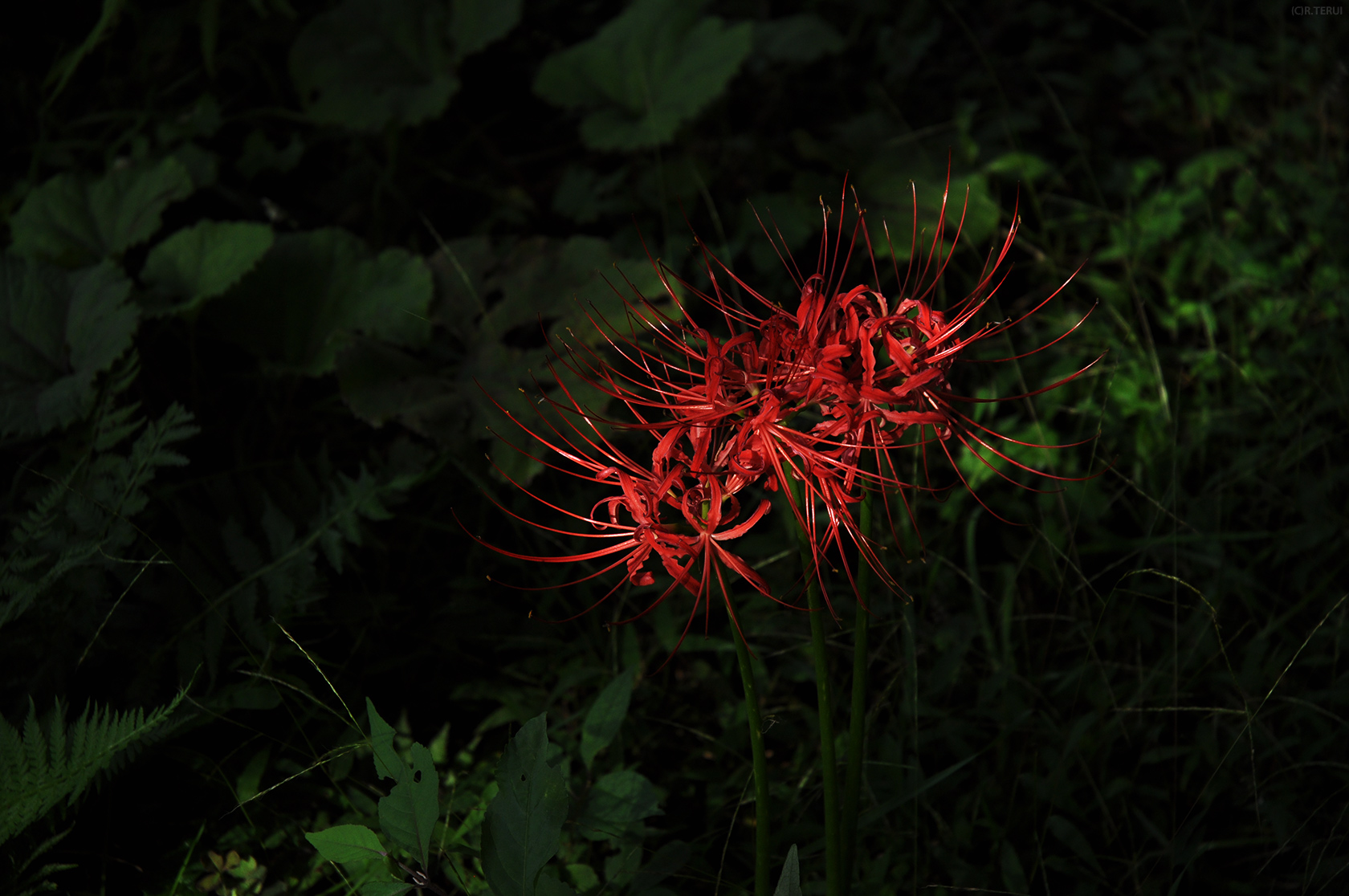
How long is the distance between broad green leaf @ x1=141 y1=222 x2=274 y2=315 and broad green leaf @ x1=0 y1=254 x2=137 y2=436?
15 centimetres

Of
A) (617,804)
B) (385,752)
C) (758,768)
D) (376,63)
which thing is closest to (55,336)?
(376,63)

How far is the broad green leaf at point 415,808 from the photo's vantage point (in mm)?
1339

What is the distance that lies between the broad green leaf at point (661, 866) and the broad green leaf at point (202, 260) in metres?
1.79

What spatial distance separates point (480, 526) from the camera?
8.39 ft

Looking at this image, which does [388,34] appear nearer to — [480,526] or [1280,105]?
[480,526]

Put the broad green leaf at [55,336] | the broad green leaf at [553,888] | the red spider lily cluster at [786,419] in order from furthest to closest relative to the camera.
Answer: the broad green leaf at [55,336] < the broad green leaf at [553,888] < the red spider lily cluster at [786,419]

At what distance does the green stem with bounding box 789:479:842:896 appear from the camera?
121 cm

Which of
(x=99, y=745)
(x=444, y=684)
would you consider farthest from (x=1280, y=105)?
(x=99, y=745)

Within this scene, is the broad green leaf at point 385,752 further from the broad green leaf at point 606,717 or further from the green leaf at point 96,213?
the green leaf at point 96,213

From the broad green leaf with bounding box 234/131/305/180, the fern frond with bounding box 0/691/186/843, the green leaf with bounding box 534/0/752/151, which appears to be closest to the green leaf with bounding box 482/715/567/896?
the fern frond with bounding box 0/691/186/843

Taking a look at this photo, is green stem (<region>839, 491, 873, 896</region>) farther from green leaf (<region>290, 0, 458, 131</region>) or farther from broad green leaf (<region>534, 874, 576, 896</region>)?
green leaf (<region>290, 0, 458, 131</region>)

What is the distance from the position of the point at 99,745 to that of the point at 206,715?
339mm

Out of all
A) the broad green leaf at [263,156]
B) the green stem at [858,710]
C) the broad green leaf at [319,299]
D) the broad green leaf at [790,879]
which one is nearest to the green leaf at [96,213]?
the broad green leaf at [319,299]

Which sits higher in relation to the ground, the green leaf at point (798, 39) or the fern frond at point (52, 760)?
the green leaf at point (798, 39)
